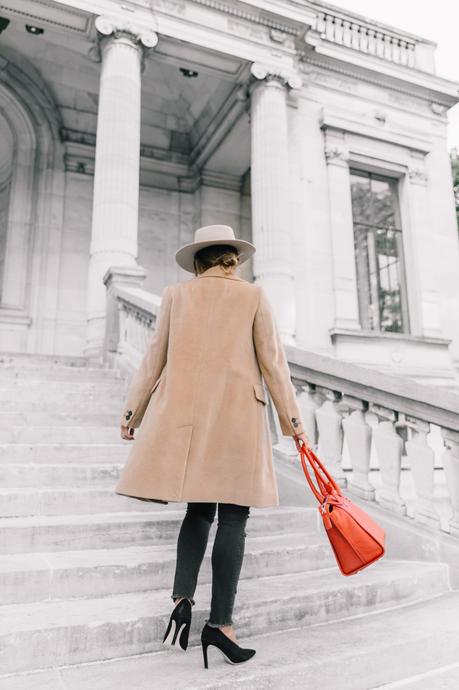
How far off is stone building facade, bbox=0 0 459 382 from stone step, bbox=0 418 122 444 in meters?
3.73

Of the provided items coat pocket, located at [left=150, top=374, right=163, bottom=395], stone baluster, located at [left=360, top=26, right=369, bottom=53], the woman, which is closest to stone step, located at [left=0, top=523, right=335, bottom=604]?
the woman

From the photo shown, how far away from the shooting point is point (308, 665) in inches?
82.8

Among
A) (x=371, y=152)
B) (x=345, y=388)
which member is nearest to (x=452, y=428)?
(x=345, y=388)

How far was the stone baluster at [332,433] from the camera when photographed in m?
3.87

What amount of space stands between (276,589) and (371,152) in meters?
10.2

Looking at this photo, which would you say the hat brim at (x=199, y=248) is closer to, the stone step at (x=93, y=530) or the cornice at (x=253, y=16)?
the stone step at (x=93, y=530)

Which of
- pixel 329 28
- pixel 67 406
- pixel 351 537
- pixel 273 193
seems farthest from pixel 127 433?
pixel 329 28

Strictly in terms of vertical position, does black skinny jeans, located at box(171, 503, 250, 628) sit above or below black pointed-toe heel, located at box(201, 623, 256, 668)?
above

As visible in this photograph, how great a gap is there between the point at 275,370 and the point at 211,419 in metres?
0.35

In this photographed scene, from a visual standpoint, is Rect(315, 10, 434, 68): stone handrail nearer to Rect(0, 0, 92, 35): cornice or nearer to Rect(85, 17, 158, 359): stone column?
Rect(85, 17, 158, 359): stone column

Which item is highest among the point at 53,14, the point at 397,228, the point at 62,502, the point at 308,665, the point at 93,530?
the point at 53,14

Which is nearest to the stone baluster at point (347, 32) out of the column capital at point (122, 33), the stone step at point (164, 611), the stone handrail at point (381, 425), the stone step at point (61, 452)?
the column capital at point (122, 33)

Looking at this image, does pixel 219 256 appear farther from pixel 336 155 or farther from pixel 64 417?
pixel 336 155

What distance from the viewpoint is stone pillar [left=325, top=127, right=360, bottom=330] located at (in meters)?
10.1
